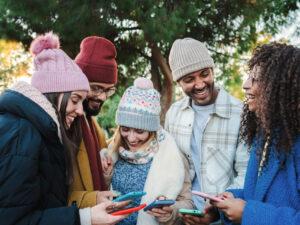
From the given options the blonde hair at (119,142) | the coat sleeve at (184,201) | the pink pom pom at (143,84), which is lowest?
the coat sleeve at (184,201)

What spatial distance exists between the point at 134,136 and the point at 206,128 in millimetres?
682

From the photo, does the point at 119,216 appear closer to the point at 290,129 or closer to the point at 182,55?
the point at 290,129

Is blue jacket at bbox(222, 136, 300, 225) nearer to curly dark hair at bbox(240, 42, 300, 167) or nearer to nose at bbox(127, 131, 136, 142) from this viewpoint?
curly dark hair at bbox(240, 42, 300, 167)

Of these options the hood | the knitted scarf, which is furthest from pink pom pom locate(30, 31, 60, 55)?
the knitted scarf

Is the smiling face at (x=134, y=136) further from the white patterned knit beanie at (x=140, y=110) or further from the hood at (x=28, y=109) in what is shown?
the hood at (x=28, y=109)

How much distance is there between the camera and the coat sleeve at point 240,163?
224 cm

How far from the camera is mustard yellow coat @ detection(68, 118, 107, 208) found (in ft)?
6.28

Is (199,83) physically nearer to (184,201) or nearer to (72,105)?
(184,201)

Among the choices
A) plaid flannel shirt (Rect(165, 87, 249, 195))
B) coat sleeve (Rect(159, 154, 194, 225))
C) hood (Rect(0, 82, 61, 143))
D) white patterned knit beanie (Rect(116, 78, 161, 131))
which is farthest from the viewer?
plaid flannel shirt (Rect(165, 87, 249, 195))

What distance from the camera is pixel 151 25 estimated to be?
4.47 metres

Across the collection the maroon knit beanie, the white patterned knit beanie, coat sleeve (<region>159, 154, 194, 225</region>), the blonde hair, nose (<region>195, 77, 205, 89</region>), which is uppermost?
the maroon knit beanie

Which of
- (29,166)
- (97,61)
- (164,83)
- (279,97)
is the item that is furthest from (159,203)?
(164,83)

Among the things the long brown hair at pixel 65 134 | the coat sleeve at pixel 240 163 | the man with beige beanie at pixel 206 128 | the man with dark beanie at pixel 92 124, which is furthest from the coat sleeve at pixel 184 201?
the long brown hair at pixel 65 134

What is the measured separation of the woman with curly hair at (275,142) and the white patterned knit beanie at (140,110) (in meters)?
0.84
